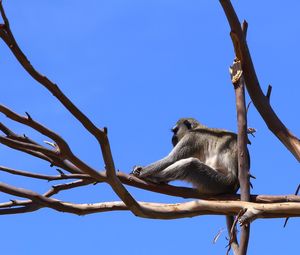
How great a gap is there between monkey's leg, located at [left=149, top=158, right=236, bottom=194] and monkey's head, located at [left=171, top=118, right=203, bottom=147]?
5.11 ft

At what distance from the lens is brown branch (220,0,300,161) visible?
809 cm

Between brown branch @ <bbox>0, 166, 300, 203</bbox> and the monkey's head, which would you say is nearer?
brown branch @ <bbox>0, 166, 300, 203</bbox>

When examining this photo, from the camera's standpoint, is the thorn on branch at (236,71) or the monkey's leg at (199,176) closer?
the thorn on branch at (236,71)

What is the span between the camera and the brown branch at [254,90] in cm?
809

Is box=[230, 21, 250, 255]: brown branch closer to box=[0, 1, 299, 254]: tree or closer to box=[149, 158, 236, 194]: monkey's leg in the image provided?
box=[0, 1, 299, 254]: tree

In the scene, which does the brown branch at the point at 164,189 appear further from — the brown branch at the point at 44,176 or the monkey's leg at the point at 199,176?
the monkey's leg at the point at 199,176

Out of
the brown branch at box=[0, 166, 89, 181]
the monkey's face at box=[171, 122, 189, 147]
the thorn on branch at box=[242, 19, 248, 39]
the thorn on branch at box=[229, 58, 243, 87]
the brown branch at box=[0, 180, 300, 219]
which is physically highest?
the monkey's face at box=[171, 122, 189, 147]

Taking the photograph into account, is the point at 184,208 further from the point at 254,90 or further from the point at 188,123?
the point at 188,123

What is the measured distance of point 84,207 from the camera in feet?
25.0

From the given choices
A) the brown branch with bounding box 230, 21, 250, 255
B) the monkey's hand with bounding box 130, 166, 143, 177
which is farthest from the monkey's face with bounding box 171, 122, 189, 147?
the brown branch with bounding box 230, 21, 250, 255

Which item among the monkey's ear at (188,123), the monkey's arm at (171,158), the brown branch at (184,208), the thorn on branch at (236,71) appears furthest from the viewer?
the monkey's ear at (188,123)

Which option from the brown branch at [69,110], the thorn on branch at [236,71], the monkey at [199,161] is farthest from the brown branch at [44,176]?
the thorn on branch at [236,71]

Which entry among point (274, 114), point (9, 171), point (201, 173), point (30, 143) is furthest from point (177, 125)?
point (30, 143)

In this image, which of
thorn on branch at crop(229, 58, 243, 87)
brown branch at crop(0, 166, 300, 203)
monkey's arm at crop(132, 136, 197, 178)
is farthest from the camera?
monkey's arm at crop(132, 136, 197, 178)
